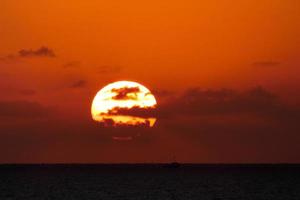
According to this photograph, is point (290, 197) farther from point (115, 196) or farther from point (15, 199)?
point (15, 199)

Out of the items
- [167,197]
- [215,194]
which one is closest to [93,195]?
[167,197]

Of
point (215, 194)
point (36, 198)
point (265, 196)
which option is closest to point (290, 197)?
point (265, 196)

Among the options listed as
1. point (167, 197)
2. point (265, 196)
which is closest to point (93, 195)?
point (167, 197)

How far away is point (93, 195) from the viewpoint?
435 ft

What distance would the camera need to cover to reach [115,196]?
13025cm

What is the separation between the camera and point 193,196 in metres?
132

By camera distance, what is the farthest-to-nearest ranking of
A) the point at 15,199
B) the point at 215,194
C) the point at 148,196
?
the point at 215,194 → the point at 148,196 → the point at 15,199

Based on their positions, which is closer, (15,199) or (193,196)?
(15,199)

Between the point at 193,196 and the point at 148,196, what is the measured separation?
926 cm

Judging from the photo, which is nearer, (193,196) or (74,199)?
(74,199)

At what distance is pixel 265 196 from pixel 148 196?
24.0 m

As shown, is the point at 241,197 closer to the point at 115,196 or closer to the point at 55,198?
the point at 115,196

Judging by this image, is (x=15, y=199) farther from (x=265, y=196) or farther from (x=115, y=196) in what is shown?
(x=265, y=196)

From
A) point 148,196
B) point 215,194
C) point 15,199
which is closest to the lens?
point 15,199
